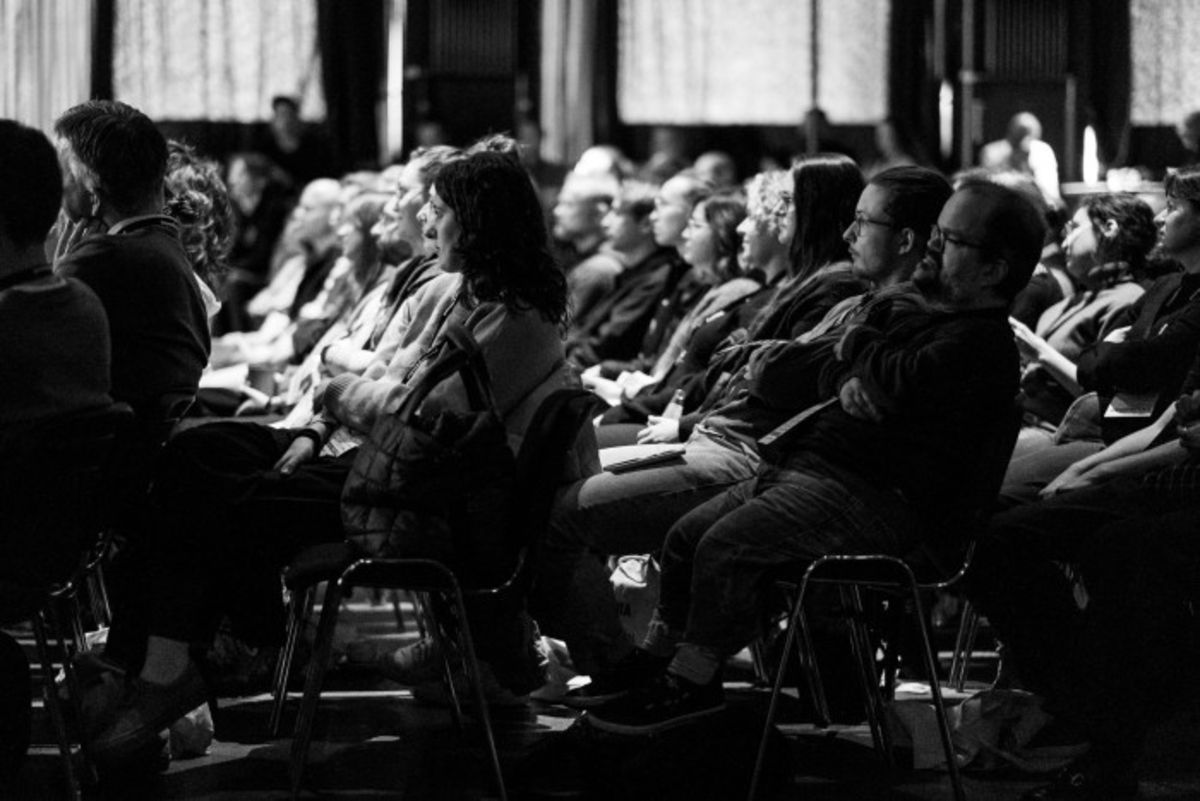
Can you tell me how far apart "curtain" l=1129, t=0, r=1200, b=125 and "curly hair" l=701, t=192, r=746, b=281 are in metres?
6.81

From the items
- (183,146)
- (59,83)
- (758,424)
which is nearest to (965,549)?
(758,424)

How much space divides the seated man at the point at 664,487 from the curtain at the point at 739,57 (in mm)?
8351

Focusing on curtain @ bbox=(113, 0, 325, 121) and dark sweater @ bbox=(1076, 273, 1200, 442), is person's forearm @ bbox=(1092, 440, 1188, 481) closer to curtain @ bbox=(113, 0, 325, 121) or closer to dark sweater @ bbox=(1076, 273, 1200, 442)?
dark sweater @ bbox=(1076, 273, 1200, 442)

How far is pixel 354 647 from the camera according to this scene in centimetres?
554

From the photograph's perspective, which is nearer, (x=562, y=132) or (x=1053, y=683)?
(x=1053, y=683)

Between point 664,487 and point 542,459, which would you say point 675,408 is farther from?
point 542,459

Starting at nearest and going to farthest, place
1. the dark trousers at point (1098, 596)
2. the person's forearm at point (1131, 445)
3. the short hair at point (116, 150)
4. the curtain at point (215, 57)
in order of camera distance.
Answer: the dark trousers at point (1098, 596)
the short hair at point (116, 150)
the person's forearm at point (1131, 445)
the curtain at point (215, 57)

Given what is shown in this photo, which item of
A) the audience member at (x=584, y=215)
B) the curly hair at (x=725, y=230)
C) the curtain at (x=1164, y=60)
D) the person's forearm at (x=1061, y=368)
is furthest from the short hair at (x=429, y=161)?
the curtain at (x=1164, y=60)

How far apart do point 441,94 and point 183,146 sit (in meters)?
7.04

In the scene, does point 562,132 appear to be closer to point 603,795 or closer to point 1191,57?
point 1191,57

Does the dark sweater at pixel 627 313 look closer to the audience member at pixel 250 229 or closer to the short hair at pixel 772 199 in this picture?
the short hair at pixel 772 199

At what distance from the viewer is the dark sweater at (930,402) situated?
390cm

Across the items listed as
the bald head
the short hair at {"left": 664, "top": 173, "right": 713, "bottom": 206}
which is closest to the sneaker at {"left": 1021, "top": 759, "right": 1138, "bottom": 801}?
the short hair at {"left": 664, "top": 173, "right": 713, "bottom": 206}

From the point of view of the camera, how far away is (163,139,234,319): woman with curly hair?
540 centimetres
